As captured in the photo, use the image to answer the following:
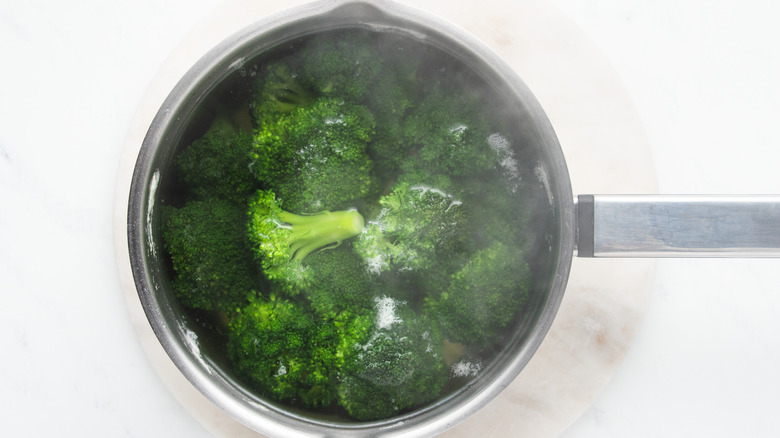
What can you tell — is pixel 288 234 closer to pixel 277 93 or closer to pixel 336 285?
pixel 336 285

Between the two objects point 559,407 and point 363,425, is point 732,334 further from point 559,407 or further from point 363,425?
point 363,425

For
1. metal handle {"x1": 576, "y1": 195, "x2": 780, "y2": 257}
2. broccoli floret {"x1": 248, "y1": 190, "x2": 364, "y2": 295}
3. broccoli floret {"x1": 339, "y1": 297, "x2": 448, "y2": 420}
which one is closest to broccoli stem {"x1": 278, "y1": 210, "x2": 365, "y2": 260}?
broccoli floret {"x1": 248, "y1": 190, "x2": 364, "y2": 295}

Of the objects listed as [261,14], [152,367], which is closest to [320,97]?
[261,14]

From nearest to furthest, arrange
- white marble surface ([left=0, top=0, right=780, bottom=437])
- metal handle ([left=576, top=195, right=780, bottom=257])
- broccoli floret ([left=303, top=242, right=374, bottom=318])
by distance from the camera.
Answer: metal handle ([left=576, top=195, right=780, bottom=257])
broccoli floret ([left=303, top=242, right=374, bottom=318])
white marble surface ([left=0, top=0, right=780, bottom=437])

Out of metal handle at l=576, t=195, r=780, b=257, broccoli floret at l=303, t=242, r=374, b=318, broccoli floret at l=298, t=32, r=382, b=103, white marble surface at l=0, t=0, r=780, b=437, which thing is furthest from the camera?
white marble surface at l=0, t=0, r=780, b=437

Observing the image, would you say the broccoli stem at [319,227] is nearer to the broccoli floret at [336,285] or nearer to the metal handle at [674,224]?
the broccoli floret at [336,285]

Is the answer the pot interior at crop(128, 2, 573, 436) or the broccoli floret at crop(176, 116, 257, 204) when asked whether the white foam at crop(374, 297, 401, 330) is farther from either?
the broccoli floret at crop(176, 116, 257, 204)

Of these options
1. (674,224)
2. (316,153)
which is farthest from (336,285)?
(674,224)
